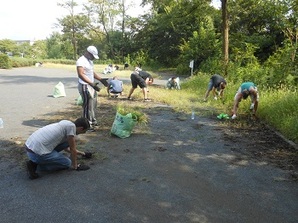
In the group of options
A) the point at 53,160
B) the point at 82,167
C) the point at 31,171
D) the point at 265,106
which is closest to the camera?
the point at 31,171

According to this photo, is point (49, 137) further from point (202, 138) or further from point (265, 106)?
point (265, 106)

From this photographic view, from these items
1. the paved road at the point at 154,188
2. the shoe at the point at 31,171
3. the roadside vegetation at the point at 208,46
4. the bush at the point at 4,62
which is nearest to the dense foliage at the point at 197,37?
the roadside vegetation at the point at 208,46

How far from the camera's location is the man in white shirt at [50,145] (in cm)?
432

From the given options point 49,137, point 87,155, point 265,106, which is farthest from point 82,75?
point 265,106

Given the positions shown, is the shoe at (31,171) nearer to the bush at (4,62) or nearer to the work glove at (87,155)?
the work glove at (87,155)

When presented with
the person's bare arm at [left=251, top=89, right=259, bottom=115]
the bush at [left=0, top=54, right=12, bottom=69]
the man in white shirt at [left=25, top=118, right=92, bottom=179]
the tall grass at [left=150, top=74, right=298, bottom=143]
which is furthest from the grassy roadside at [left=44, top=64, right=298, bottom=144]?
the bush at [left=0, top=54, right=12, bottom=69]

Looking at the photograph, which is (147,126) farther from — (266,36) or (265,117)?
(266,36)

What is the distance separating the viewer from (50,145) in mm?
4363

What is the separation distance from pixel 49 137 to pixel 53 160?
1.18 ft

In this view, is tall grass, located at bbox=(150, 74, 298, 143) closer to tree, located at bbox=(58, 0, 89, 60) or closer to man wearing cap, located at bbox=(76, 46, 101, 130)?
man wearing cap, located at bbox=(76, 46, 101, 130)

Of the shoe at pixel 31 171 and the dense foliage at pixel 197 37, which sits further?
the dense foliage at pixel 197 37

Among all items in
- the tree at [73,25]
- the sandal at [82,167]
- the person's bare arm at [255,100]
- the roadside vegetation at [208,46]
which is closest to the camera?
the sandal at [82,167]

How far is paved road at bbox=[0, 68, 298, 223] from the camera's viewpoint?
3443 mm

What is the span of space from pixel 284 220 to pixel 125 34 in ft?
175
